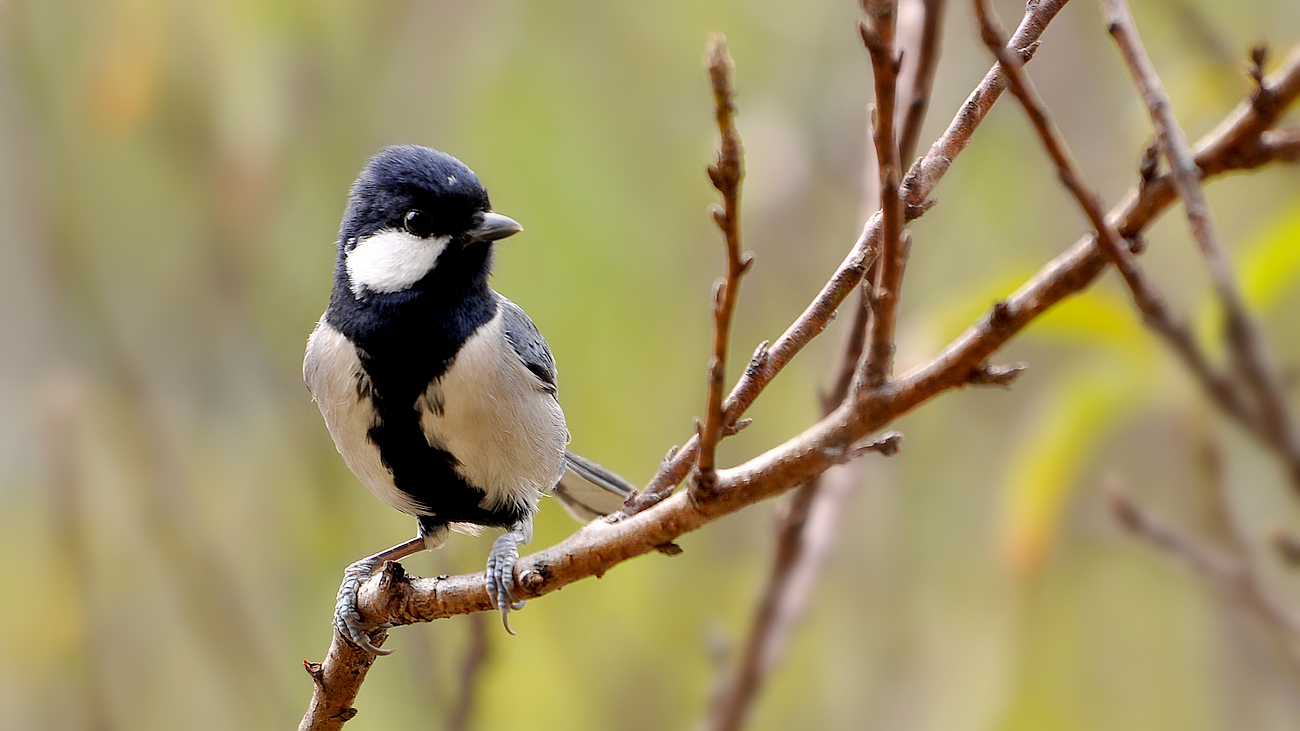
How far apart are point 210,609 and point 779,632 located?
40.3 inches

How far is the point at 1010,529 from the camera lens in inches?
67.8

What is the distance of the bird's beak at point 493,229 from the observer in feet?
3.40

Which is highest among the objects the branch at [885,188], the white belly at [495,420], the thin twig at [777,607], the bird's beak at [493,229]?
the branch at [885,188]

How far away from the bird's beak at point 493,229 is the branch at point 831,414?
13.1 inches

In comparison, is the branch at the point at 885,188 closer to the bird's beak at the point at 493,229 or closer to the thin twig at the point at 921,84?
the thin twig at the point at 921,84

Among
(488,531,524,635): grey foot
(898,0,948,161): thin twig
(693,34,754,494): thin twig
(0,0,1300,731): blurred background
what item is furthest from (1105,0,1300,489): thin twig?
(0,0,1300,731): blurred background

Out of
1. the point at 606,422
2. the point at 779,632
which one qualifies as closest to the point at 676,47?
the point at 606,422

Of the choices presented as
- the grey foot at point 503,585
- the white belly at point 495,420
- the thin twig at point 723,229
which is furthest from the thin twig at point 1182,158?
the white belly at point 495,420

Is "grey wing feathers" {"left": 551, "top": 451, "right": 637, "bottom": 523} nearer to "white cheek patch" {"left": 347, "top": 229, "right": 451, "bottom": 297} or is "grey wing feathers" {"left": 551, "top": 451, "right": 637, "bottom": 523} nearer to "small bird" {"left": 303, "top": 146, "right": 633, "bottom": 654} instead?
"small bird" {"left": 303, "top": 146, "right": 633, "bottom": 654}

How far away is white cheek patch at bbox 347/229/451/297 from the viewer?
3.42ft

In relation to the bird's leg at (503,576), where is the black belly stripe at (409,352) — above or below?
above

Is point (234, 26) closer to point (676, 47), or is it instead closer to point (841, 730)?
point (676, 47)

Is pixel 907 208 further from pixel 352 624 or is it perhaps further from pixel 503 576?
pixel 352 624

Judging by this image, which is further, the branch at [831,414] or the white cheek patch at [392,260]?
the white cheek patch at [392,260]
